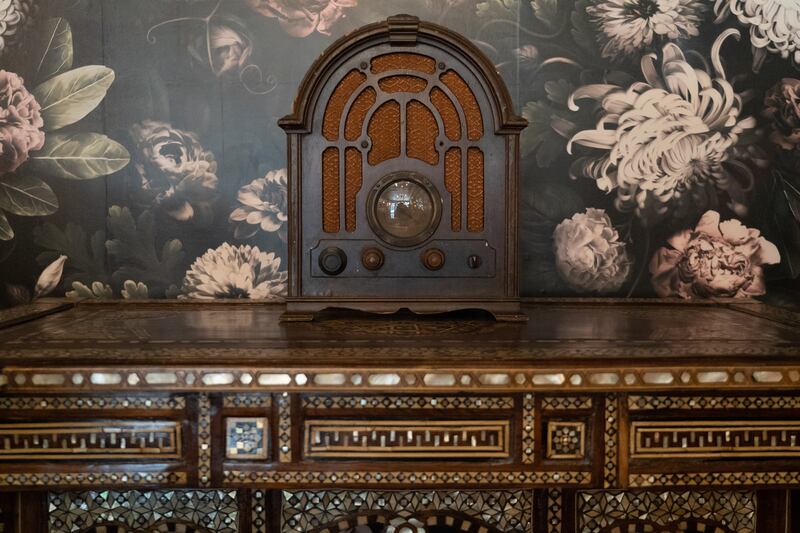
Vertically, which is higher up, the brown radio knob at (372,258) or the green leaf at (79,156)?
the green leaf at (79,156)

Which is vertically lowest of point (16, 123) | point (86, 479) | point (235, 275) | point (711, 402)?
point (86, 479)

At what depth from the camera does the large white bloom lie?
1.72m

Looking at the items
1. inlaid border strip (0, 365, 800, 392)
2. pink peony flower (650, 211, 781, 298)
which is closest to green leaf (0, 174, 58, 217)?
inlaid border strip (0, 365, 800, 392)

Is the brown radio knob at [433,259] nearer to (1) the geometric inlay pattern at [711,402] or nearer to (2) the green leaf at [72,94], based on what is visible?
(1) the geometric inlay pattern at [711,402]

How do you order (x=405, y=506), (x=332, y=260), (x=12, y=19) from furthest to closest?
1. (x=12, y=19)
2. (x=332, y=260)
3. (x=405, y=506)

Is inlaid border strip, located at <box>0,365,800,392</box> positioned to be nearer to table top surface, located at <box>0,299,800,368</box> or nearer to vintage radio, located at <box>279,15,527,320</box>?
table top surface, located at <box>0,299,800,368</box>

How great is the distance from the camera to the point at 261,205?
173 cm

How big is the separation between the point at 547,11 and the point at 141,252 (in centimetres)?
126

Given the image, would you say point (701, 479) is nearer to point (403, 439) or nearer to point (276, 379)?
point (403, 439)

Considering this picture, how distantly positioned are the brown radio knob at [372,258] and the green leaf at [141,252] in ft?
1.95

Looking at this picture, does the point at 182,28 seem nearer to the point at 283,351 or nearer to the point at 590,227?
the point at 283,351

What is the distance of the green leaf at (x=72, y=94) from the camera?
1682mm

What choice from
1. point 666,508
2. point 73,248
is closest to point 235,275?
point 73,248

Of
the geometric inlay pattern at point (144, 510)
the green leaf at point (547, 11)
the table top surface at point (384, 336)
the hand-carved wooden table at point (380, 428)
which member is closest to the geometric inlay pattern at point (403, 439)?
the hand-carved wooden table at point (380, 428)
